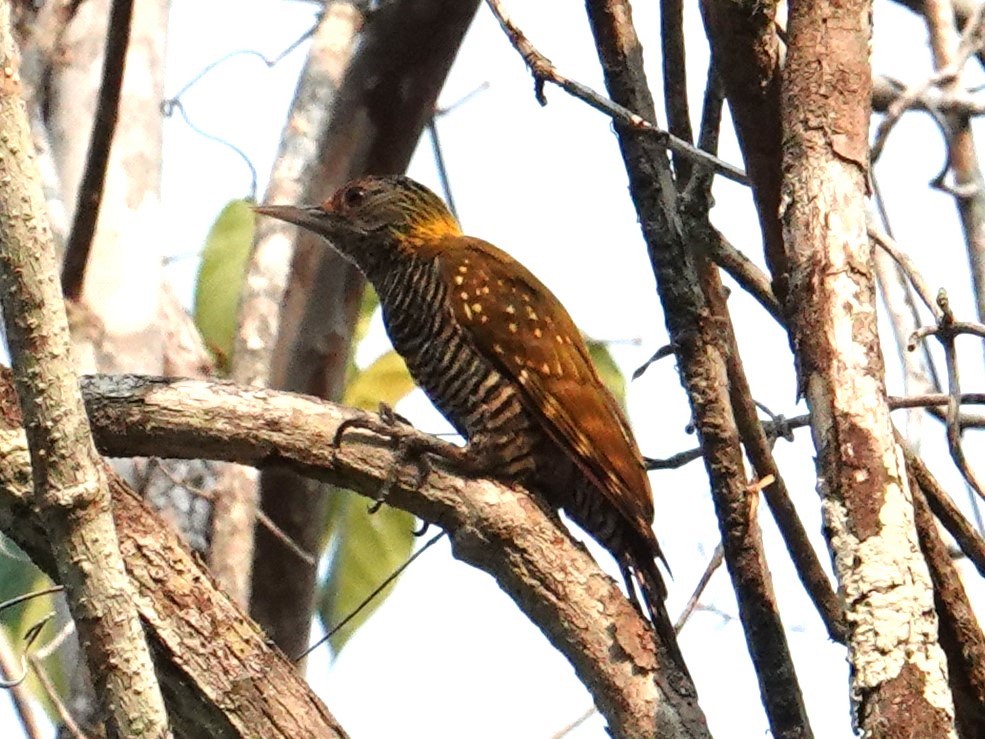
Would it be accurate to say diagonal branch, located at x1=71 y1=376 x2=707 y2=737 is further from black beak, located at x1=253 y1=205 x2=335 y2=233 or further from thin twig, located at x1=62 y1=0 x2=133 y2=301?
black beak, located at x1=253 y1=205 x2=335 y2=233

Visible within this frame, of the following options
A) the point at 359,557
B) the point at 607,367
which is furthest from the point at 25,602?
the point at 607,367

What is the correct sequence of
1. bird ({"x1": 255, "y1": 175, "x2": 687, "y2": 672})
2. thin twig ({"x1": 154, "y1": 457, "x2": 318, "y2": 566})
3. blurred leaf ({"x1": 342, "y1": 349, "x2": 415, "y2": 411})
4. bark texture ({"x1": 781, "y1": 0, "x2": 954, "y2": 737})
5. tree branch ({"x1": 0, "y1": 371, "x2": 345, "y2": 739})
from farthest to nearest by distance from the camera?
blurred leaf ({"x1": 342, "y1": 349, "x2": 415, "y2": 411}) < thin twig ({"x1": 154, "y1": 457, "x2": 318, "y2": 566}) < bird ({"x1": 255, "y1": 175, "x2": 687, "y2": 672}) < tree branch ({"x1": 0, "y1": 371, "x2": 345, "y2": 739}) < bark texture ({"x1": 781, "y1": 0, "x2": 954, "y2": 737})

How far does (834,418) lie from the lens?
2354 millimetres

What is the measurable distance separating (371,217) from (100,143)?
869 millimetres

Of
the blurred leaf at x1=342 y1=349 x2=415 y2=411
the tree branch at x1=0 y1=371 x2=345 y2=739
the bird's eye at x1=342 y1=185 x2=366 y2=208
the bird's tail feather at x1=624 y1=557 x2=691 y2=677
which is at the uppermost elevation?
the bird's eye at x1=342 y1=185 x2=366 y2=208

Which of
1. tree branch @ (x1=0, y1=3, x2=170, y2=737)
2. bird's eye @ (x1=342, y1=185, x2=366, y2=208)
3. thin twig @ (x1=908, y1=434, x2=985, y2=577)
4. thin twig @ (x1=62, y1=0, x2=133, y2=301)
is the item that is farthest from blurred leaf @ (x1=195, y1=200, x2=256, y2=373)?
tree branch @ (x1=0, y1=3, x2=170, y2=737)

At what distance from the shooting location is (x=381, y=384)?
5008mm

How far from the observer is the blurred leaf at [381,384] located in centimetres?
493

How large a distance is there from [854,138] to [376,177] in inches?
94.5

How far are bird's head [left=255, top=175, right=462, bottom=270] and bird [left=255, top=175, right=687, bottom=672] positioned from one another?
4 cm

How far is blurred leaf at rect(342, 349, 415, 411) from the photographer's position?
493 cm

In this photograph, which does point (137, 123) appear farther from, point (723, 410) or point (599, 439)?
point (723, 410)

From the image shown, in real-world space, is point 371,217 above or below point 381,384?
above

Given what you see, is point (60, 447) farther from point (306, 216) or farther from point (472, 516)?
point (306, 216)
